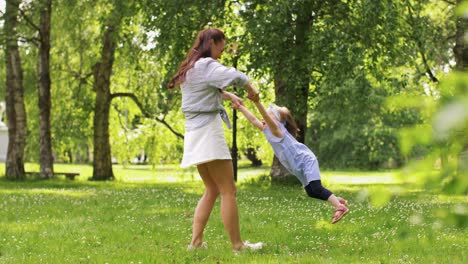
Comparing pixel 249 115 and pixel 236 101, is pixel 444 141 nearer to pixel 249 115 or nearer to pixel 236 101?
pixel 236 101

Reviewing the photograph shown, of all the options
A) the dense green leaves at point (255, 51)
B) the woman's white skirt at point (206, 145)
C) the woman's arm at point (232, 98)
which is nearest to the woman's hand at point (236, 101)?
the woman's arm at point (232, 98)

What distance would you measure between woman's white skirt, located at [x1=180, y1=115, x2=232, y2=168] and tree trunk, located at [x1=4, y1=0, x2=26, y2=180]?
57.3 feet

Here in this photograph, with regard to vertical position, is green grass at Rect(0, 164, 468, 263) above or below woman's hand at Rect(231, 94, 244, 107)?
below

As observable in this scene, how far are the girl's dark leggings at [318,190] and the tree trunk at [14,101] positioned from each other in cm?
1741

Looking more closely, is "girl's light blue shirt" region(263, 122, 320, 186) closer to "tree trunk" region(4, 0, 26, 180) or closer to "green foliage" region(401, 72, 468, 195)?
"green foliage" region(401, 72, 468, 195)

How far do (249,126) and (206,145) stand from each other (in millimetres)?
→ 26297

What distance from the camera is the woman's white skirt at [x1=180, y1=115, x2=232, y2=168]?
21.4 feet

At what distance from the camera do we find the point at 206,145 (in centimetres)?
654

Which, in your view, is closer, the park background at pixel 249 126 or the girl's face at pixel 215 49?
the park background at pixel 249 126

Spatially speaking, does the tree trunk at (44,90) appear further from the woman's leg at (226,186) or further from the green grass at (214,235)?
the woman's leg at (226,186)

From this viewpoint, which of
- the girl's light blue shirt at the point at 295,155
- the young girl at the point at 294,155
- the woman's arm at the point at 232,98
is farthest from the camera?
the girl's light blue shirt at the point at 295,155

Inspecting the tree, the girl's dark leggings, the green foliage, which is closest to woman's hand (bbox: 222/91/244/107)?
the girl's dark leggings

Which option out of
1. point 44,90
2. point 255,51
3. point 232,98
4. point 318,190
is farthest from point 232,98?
point 44,90

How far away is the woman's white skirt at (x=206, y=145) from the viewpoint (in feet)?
21.4
